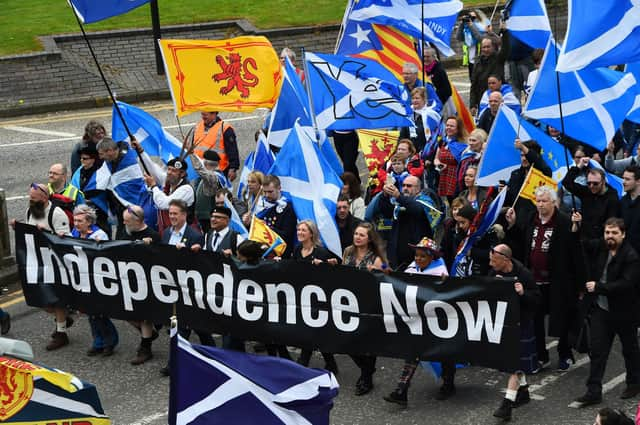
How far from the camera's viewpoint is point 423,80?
14617mm

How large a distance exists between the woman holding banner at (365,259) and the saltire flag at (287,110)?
313 centimetres

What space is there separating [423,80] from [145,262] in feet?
15.8

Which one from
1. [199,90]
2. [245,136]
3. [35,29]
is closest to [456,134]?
[199,90]

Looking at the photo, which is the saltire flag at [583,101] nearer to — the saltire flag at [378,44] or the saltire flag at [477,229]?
the saltire flag at [477,229]

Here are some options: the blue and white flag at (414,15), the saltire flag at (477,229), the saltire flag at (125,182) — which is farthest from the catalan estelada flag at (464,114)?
the saltire flag at (125,182)

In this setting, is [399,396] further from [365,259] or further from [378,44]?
[378,44]

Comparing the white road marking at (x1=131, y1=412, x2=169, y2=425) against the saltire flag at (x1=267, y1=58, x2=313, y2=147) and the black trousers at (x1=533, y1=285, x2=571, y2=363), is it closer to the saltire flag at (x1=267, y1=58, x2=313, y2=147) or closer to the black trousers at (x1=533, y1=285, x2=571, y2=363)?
the black trousers at (x1=533, y1=285, x2=571, y2=363)

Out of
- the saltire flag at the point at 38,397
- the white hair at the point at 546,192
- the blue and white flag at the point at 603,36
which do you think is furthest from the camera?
the white hair at the point at 546,192

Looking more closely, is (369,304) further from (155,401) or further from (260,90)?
(260,90)

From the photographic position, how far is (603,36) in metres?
10.5

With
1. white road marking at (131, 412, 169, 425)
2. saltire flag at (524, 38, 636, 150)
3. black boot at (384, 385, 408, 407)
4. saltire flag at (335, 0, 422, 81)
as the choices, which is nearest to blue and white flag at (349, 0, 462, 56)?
saltire flag at (335, 0, 422, 81)

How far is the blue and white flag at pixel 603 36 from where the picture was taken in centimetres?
1045

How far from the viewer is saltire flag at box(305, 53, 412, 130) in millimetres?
13188

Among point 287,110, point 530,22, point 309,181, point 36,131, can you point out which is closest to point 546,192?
point 309,181
